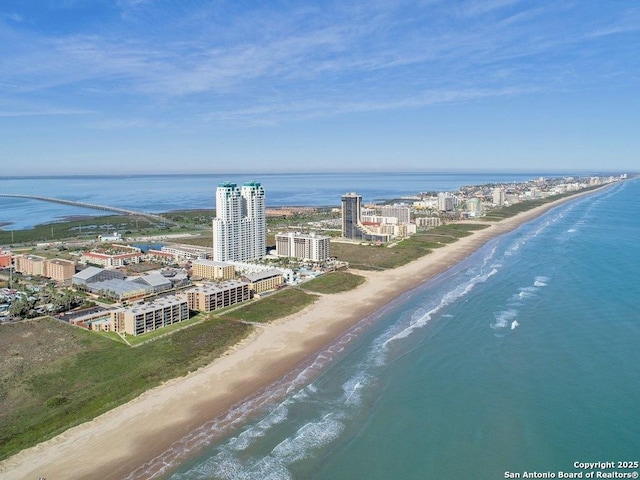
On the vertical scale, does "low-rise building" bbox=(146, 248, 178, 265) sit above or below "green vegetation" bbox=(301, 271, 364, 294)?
above

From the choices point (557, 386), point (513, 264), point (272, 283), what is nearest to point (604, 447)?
point (557, 386)

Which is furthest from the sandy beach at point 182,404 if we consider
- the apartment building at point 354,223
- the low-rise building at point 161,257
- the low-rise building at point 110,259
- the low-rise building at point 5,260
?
the low-rise building at point 5,260

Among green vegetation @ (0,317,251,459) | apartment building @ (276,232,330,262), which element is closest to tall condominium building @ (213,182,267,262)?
apartment building @ (276,232,330,262)

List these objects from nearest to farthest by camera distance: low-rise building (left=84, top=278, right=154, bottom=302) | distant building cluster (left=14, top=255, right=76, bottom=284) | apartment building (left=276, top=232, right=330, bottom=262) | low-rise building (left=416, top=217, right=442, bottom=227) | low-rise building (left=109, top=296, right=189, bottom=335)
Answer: low-rise building (left=109, top=296, right=189, bottom=335) → low-rise building (left=84, top=278, right=154, bottom=302) → distant building cluster (left=14, top=255, right=76, bottom=284) → apartment building (left=276, top=232, right=330, bottom=262) → low-rise building (left=416, top=217, right=442, bottom=227)

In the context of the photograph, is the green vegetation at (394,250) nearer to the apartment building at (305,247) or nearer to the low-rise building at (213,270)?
the apartment building at (305,247)

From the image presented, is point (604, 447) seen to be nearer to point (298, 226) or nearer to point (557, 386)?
point (557, 386)

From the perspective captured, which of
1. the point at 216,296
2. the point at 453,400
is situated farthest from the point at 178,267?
the point at 453,400

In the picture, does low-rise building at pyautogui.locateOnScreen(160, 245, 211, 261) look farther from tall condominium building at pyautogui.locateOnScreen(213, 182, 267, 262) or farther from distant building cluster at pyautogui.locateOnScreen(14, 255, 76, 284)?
distant building cluster at pyautogui.locateOnScreen(14, 255, 76, 284)
